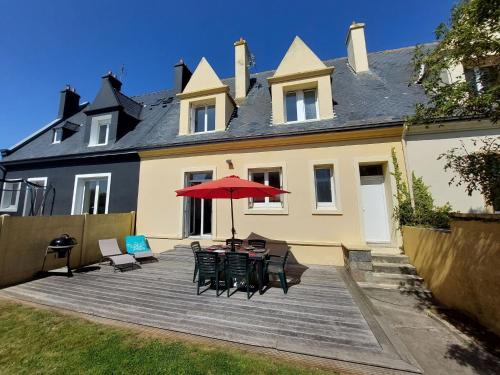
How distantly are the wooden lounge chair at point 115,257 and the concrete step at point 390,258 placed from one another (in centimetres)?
796

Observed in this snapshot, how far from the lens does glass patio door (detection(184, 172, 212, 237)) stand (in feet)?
32.5

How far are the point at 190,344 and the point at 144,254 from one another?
5.99 meters

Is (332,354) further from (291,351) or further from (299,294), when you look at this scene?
(299,294)

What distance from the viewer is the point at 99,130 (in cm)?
1231

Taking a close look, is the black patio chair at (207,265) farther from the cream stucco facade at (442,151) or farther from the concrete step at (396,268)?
A: the cream stucco facade at (442,151)

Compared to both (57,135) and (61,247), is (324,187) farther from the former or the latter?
(57,135)

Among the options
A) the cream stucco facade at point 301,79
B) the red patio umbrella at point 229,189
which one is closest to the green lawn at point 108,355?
the red patio umbrella at point 229,189

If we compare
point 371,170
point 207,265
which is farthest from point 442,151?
point 207,265

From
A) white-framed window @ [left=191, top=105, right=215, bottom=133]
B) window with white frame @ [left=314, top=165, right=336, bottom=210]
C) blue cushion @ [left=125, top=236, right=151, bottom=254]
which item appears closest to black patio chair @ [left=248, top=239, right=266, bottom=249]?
window with white frame @ [left=314, top=165, right=336, bottom=210]

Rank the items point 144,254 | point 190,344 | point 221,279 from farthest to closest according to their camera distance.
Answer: point 144,254 < point 221,279 < point 190,344

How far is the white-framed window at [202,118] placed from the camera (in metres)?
10.9

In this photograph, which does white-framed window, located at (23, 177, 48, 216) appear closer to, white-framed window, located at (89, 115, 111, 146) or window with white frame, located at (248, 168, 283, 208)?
white-framed window, located at (89, 115, 111, 146)

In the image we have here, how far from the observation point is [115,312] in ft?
14.6

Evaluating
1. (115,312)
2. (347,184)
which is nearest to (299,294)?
(115,312)
